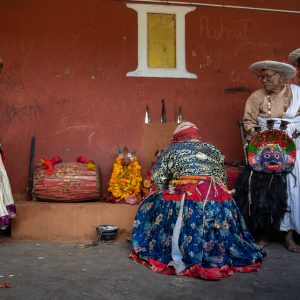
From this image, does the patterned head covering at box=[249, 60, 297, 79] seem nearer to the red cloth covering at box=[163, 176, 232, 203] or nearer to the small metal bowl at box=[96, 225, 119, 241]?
the red cloth covering at box=[163, 176, 232, 203]

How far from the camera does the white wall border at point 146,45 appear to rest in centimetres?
628

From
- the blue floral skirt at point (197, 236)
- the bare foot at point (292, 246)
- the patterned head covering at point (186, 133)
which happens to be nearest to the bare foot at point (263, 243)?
the bare foot at point (292, 246)

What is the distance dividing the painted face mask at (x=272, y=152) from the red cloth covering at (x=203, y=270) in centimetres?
129

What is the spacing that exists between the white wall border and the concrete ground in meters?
2.60

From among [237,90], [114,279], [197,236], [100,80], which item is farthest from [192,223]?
[237,90]

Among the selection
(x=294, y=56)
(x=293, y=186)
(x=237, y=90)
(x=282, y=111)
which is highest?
(x=294, y=56)

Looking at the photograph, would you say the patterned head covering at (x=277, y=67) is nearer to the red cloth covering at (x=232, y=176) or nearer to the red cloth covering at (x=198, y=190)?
the red cloth covering at (x=232, y=176)

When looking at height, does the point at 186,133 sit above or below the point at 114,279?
above

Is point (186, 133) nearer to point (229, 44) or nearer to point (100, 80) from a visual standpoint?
point (100, 80)

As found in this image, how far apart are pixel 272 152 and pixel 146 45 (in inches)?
93.2

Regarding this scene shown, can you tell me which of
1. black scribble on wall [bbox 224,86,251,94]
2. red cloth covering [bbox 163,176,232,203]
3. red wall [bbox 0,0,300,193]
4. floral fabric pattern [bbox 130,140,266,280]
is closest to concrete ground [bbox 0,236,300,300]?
floral fabric pattern [bbox 130,140,266,280]

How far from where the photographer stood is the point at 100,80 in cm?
619

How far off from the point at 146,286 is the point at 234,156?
10.7 ft

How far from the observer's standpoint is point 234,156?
6.53 meters
